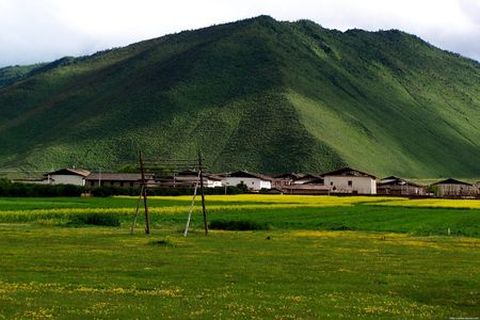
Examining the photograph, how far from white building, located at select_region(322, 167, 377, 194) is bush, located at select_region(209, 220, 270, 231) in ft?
326

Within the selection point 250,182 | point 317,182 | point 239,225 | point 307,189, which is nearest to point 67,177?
point 250,182

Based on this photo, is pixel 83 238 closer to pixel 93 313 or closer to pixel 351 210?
pixel 93 313

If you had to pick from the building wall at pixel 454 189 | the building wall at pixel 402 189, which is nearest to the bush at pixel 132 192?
the building wall at pixel 402 189

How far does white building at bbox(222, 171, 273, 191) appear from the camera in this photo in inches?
6688

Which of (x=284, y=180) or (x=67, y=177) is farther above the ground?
(x=67, y=177)

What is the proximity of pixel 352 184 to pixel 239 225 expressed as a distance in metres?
104

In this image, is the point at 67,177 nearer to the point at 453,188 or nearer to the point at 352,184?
the point at 352,184

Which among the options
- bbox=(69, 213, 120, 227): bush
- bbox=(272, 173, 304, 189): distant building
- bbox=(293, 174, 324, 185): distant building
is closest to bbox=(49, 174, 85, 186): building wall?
bbox=(272, 173, 304, 189): distant building

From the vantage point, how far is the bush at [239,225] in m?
59.8

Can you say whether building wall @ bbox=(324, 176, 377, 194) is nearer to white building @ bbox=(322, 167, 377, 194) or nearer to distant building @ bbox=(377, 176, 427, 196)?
white building @ bbox=(322, 167, 377, 194)

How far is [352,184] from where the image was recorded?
162 m

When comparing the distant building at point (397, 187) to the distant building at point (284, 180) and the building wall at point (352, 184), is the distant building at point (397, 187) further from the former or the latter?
the distant building at point (284, 180)

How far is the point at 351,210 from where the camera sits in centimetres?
7969

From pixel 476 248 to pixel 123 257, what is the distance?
20.0 m
